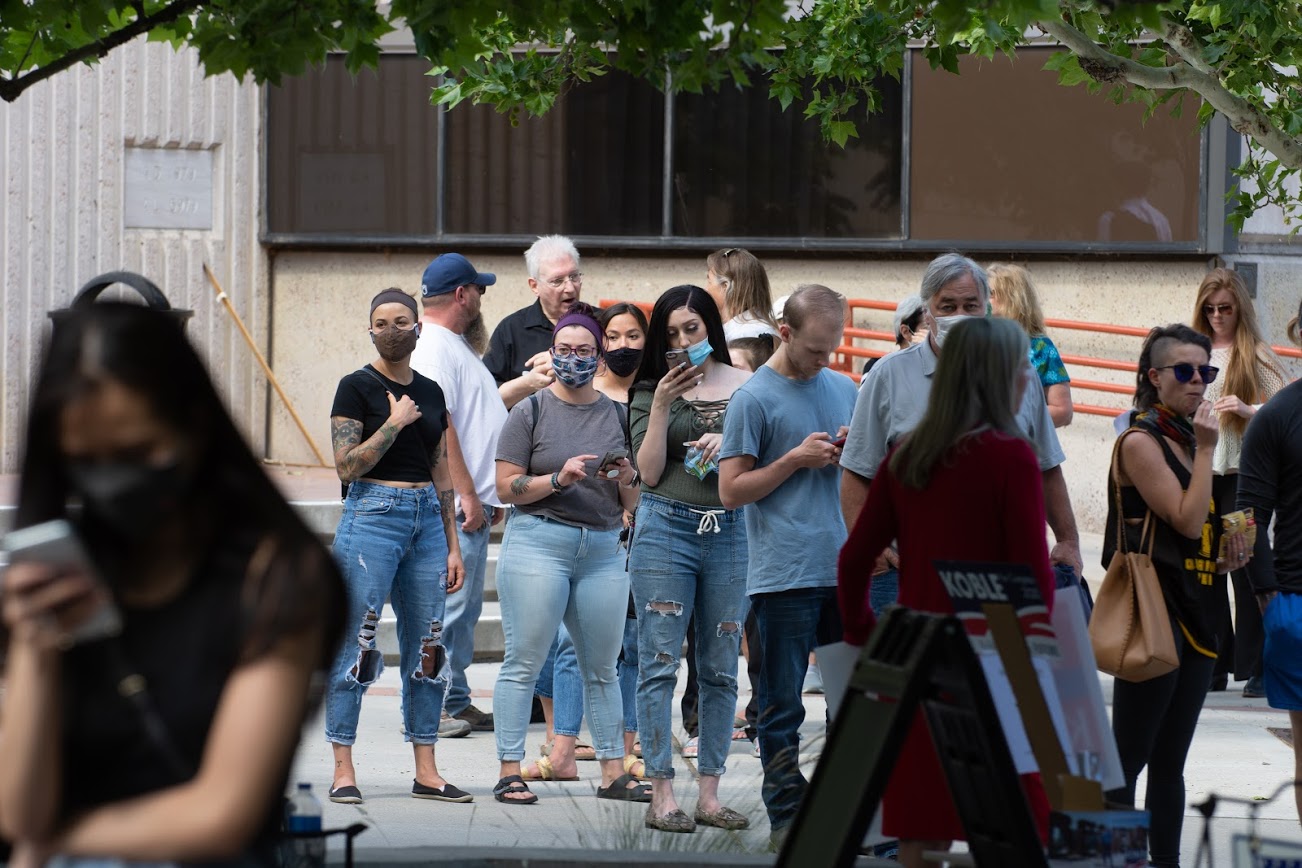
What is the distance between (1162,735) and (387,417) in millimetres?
3057

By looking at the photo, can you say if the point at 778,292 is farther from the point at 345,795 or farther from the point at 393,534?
the point at 345,795

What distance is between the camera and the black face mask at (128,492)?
2219 mm

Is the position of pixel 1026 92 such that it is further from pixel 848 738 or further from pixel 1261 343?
pixel 848 738

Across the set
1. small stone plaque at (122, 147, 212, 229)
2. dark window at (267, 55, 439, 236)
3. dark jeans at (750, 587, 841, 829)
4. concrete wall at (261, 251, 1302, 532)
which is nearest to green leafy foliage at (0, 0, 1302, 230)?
dark jeans at (750, 587, 841, 829)

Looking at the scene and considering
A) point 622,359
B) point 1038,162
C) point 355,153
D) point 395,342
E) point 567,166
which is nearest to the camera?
point 395,342

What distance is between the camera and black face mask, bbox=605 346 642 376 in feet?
23.4

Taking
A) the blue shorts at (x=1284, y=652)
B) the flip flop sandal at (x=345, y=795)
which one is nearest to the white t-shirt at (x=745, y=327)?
the flip flop sandal at (x=345, y=795)

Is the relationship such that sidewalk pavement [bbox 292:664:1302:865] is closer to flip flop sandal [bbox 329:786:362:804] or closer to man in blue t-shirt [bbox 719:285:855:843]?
flip flop sandal [bbox 329:786:362:804]

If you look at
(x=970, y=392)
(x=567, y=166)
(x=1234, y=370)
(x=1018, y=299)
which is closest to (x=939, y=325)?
(x=970, y=392)

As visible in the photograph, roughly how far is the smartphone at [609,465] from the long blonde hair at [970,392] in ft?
7.68

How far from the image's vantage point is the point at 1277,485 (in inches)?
228

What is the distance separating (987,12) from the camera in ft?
13.8

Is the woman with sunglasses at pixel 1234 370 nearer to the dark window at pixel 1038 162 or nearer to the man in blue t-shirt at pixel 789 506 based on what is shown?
the man in blue t-shirt at pixel 789 506

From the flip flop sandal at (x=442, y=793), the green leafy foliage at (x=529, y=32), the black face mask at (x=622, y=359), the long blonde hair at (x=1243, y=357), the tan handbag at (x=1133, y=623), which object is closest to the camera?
the green leafy foliage at (x=529, y=32)
